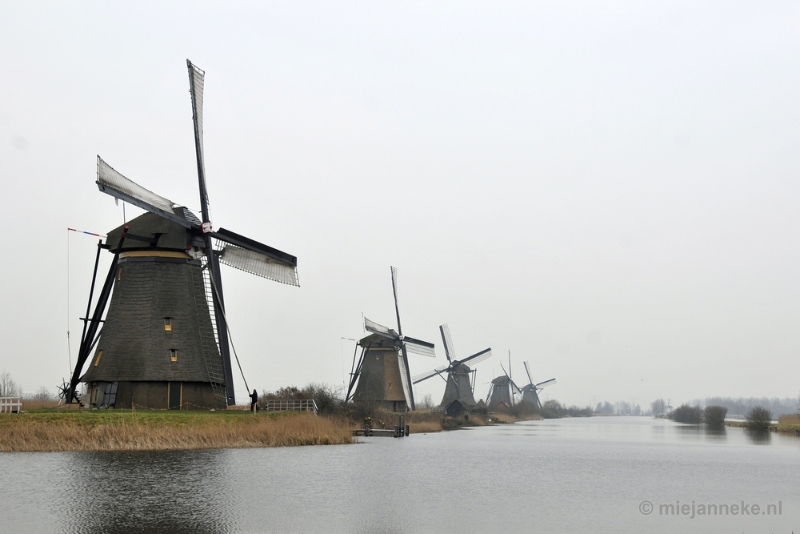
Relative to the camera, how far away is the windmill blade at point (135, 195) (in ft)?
91.0

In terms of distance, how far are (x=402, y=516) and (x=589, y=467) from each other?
13.2 m

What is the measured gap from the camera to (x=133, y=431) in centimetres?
2388

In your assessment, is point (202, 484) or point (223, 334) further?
point (223, 334)

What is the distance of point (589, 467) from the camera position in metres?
26.8

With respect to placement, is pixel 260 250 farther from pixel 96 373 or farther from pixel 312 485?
pixel 312 485

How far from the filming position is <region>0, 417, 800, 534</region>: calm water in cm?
1409

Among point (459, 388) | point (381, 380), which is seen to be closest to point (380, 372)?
point (381, 380)

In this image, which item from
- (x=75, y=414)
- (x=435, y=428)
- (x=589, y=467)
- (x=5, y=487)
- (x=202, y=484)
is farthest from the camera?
(x=435, y=428)

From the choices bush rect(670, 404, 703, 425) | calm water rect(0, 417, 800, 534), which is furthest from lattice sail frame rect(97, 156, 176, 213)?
bush rect(670, 404, 703, 425)

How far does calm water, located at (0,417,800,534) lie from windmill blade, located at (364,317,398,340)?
88.0 feet

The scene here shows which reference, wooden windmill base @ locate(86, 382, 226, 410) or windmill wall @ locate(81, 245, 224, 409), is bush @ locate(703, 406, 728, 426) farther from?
wooden windmill base @ locate(86, 382, 226, 410)

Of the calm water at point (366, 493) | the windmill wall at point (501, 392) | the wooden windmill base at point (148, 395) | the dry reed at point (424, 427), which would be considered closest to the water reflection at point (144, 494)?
the calm water at point (366, 493)

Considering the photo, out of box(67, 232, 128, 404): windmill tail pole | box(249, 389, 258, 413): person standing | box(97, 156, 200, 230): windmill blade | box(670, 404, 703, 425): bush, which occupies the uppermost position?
box(97, 156, 200, 230): windmill blade

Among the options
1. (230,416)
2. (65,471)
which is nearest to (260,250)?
(230,416)
